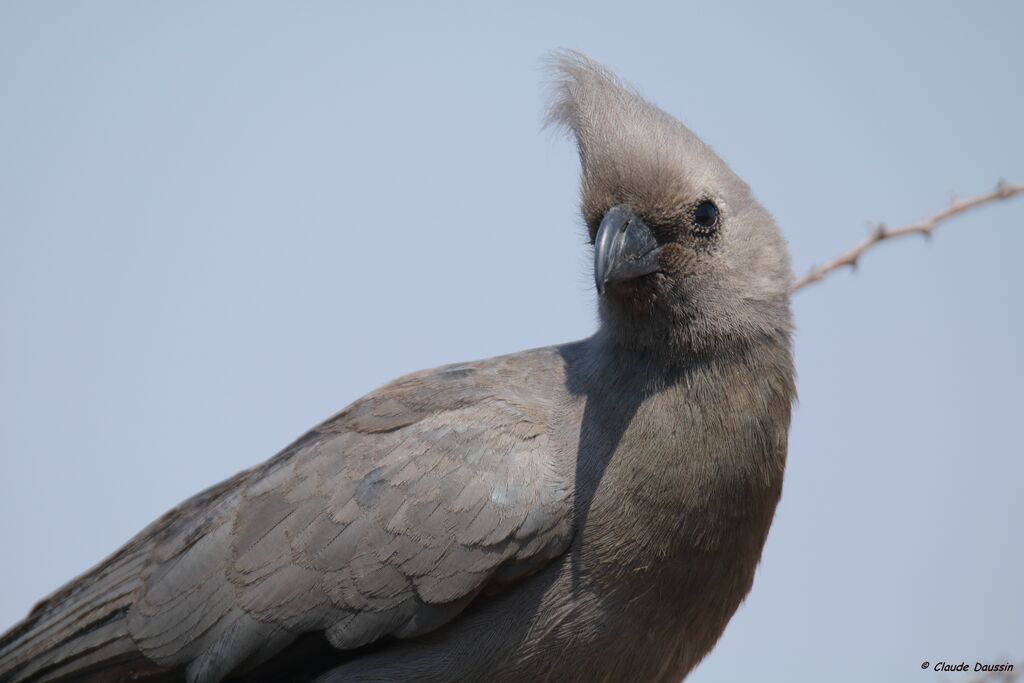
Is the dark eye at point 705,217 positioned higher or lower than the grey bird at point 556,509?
higher

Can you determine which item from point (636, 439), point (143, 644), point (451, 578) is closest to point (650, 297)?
point (636, 439)

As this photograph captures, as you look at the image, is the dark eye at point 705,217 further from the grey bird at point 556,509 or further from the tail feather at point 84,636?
the tail feather at point 84,636

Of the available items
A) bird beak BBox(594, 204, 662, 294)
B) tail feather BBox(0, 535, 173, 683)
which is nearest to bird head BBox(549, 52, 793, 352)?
bird beak BBox(594, 204, 662, 294)

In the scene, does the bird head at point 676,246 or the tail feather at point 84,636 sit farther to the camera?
the tail feather at point 84,636

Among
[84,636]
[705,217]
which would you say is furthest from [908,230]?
[84,636]

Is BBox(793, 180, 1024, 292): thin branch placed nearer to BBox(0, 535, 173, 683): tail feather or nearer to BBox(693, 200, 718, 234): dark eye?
BBox(693, 200, 718, 234): dark eye

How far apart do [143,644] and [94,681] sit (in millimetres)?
352

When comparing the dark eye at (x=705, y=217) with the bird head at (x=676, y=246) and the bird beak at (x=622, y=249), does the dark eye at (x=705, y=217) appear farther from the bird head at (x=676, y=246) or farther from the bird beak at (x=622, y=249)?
the bird beak at (x=622, y=249)

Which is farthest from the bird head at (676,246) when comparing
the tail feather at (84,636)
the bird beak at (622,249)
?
the tail feather at (84,636)

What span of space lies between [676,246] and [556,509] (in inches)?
52.7

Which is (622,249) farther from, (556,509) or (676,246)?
(556,509)

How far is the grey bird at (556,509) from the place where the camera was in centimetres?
451

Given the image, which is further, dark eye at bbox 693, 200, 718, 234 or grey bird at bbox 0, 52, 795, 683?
dark eye at bbox 693, 200, 718, 234

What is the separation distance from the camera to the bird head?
15.5ft
